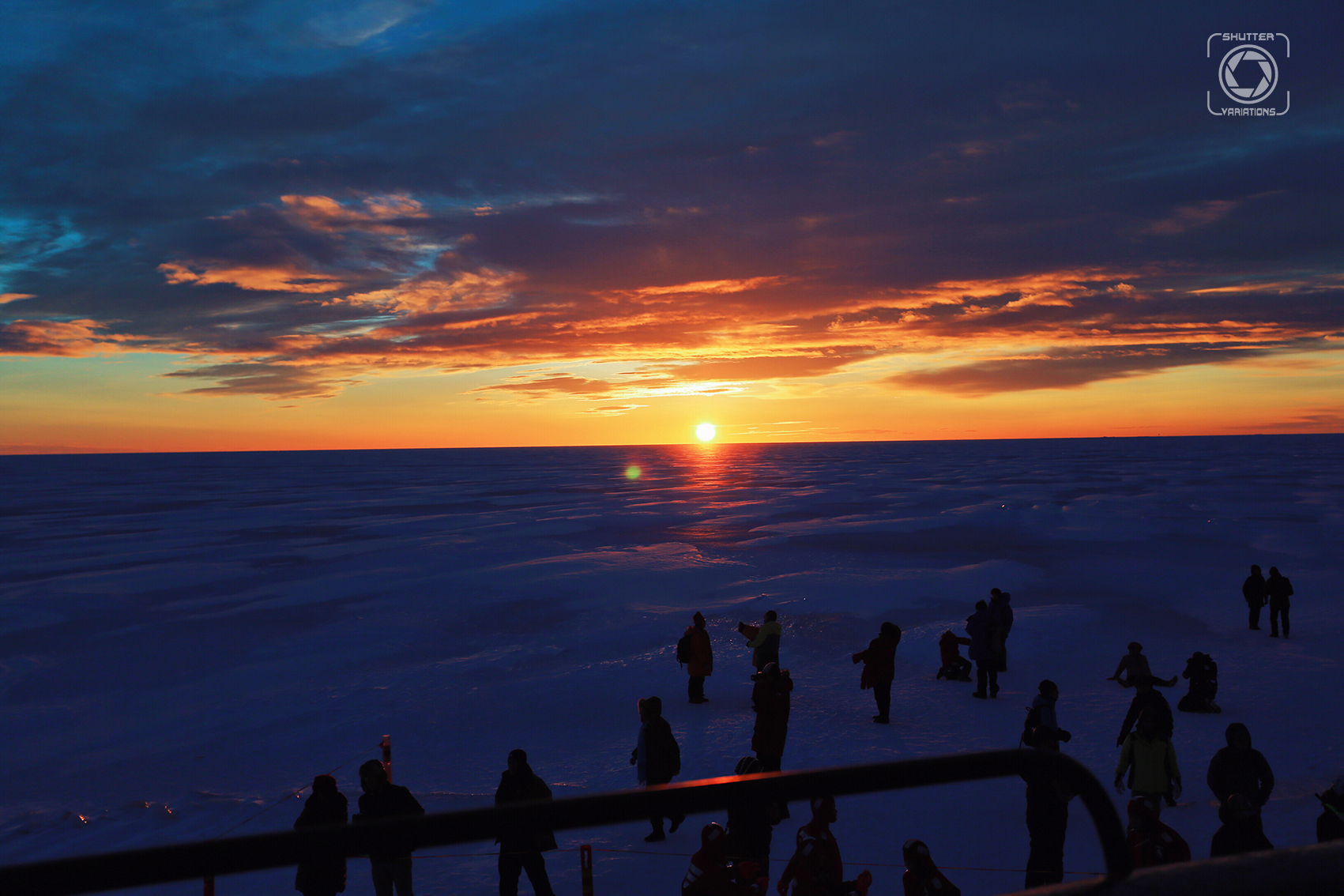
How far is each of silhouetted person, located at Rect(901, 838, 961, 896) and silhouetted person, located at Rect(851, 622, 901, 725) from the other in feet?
18.6

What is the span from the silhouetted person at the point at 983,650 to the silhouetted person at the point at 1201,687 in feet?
7.51

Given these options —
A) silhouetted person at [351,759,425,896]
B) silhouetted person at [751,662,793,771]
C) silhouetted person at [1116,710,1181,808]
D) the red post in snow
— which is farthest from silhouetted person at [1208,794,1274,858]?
silhouetted person at [351,759,425,896]

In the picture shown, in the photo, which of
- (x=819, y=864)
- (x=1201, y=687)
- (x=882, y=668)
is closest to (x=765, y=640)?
(x=882, y=668)

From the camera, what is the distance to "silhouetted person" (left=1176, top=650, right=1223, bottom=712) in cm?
1036

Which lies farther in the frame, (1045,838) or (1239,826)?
(1045,838)

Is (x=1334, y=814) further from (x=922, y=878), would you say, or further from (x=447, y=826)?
(x=447, y=826)

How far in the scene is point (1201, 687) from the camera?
34.0 ft

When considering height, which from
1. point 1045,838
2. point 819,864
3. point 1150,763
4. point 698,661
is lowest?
point 698,661

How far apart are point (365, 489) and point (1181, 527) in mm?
62966

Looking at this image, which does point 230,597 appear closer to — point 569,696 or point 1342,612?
point 569,696

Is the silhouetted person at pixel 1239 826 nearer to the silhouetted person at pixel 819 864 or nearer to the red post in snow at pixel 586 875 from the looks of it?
the silhouetted person at pixel 819 864

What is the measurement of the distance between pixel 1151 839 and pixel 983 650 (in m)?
6.67

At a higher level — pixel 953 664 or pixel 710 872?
pixel 710 872

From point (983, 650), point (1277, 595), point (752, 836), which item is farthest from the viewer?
point (1277, 595)
